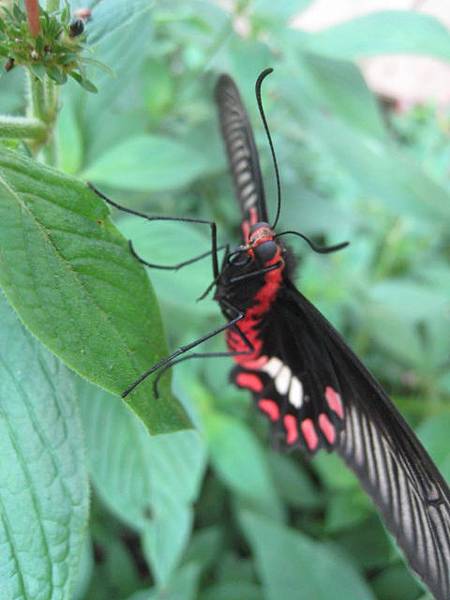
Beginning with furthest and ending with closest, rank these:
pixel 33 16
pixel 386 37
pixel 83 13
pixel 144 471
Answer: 1. pixel 386 37
2. pixel 144 471
3. pixel 83 13
4. pixel 33 16

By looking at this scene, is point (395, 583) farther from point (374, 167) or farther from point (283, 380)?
point (374, 167)

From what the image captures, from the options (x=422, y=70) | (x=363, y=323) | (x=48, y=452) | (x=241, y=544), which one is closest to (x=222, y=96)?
(x=48, y=452)

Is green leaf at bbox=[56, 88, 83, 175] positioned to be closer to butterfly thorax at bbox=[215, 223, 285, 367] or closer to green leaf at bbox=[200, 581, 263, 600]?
butterfly thorax at bbox=[215, 223, 285, 367]

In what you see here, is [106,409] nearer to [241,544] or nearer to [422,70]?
[241,544]

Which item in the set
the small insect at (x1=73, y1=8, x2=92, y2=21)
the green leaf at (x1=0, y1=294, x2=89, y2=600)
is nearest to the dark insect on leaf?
the small insect at (x1=73, y1=8, x2=92, y2=21)

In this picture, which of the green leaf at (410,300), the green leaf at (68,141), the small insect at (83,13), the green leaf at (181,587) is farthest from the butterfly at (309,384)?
the green leaf at (410,300)

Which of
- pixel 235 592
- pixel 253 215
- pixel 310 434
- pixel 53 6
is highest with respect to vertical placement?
pixel 53 6

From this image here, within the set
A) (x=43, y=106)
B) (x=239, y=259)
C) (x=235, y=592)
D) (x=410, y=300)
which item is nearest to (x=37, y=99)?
(x=43, y=106)
